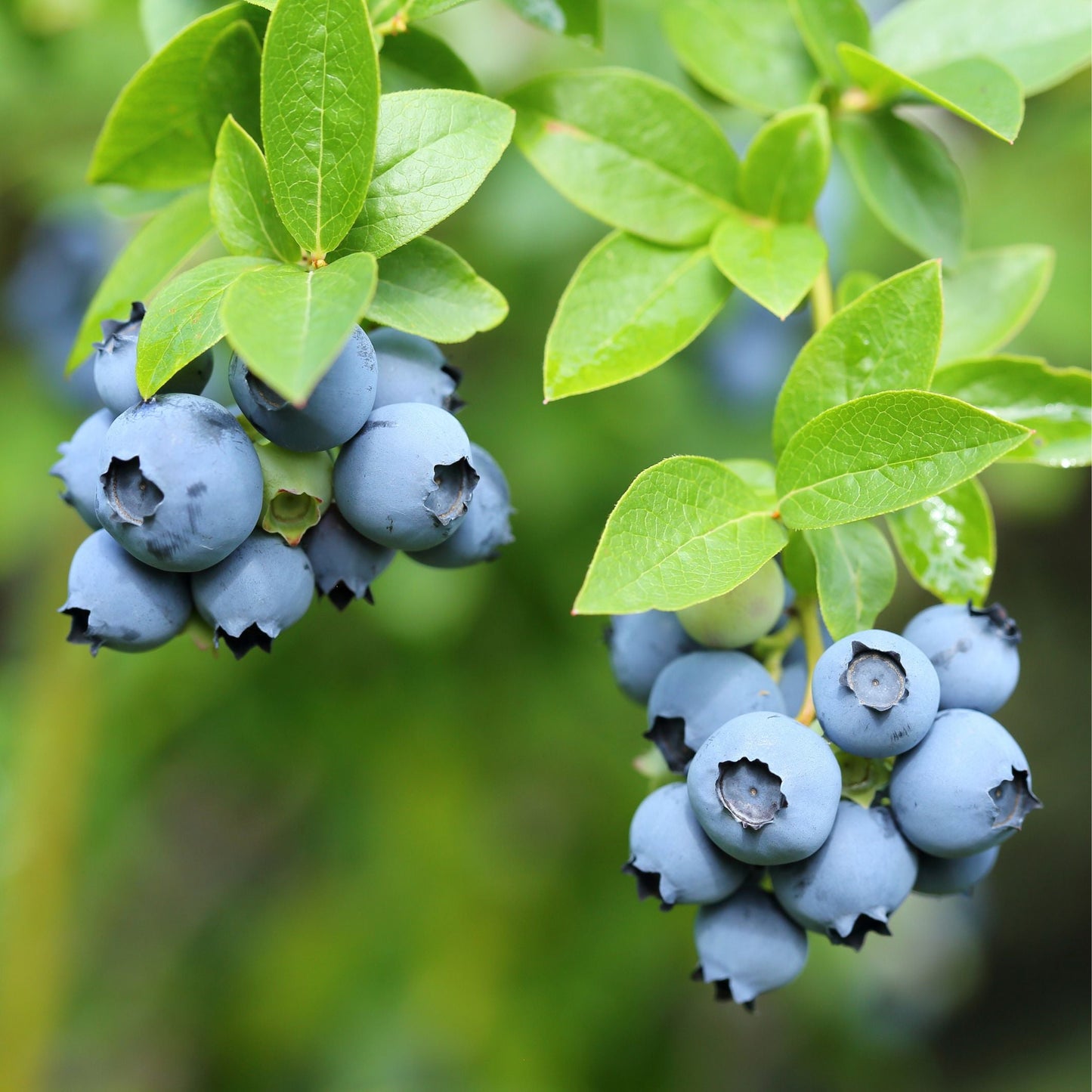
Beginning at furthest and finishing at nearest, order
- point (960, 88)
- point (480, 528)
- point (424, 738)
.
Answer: point (424, 738) → point (960, 88) → point (480, 528)

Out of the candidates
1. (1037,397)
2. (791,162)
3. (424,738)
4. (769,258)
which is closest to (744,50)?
(791,162)

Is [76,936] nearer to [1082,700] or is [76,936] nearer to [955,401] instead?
[955,401]

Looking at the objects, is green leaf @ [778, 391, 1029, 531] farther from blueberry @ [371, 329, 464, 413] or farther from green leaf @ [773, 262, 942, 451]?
blueberry @ [371, 329, 464, 413]

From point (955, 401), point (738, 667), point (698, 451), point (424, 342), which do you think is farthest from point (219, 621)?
point (698, 451)

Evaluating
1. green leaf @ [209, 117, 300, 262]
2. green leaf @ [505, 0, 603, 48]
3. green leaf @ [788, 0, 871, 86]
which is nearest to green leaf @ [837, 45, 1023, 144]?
green leaf @ [788, 0, 871, 86]

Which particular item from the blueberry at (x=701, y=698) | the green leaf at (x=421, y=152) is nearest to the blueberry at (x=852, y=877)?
the blueberry at (x=701, y=698)

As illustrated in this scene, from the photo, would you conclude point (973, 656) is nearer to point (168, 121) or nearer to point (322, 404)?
point (322, 404)
